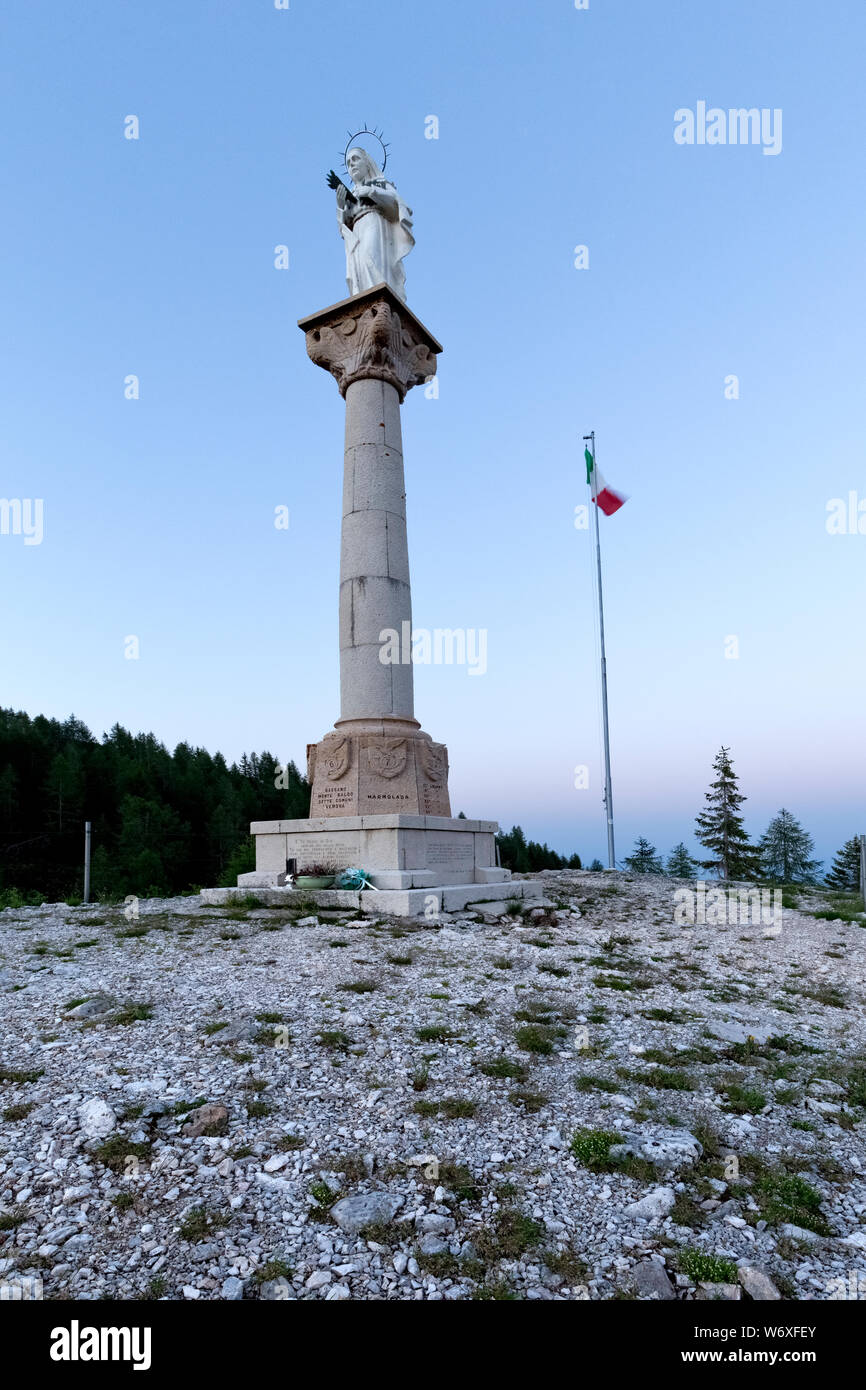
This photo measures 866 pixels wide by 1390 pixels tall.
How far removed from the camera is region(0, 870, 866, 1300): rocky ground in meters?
3.48

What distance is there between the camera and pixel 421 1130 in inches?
188

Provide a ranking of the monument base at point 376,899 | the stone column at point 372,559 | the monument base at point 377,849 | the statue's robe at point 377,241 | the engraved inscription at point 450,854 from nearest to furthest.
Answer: the monument base at point 376,899
the monument base at point 377,849
the engraved inscription at point 450,854
the stone column at point 372,559
the statue's robe at point 377,241

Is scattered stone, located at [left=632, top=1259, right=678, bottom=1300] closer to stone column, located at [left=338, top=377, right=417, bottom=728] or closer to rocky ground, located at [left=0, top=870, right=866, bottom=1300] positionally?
rocky ground, located at [left=0, top=870, right=866, bottom=1300]

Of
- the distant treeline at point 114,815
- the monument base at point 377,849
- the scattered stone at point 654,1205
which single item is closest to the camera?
the scattered stone at point 654,1205

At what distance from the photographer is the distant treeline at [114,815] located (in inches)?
2147

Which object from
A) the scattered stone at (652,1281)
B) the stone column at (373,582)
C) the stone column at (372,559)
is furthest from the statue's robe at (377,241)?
the scattered stone at (652,1281)

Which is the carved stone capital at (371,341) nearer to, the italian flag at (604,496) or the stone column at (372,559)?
the stone column at (372,559)

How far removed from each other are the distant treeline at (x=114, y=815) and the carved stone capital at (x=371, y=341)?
132 ft

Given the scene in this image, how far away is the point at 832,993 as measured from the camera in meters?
9.18

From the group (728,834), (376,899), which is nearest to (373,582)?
(376,899)

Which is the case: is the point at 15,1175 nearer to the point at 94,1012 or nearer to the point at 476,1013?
the point at 94,1012

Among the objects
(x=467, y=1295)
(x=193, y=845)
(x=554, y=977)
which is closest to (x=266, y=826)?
(x=554, y=977)

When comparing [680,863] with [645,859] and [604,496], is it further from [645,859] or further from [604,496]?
[604,496]

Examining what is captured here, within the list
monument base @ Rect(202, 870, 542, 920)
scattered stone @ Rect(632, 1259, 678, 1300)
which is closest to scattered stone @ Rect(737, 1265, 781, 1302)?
scattered stone @ Rect(632, 1259, 678, 1300)
